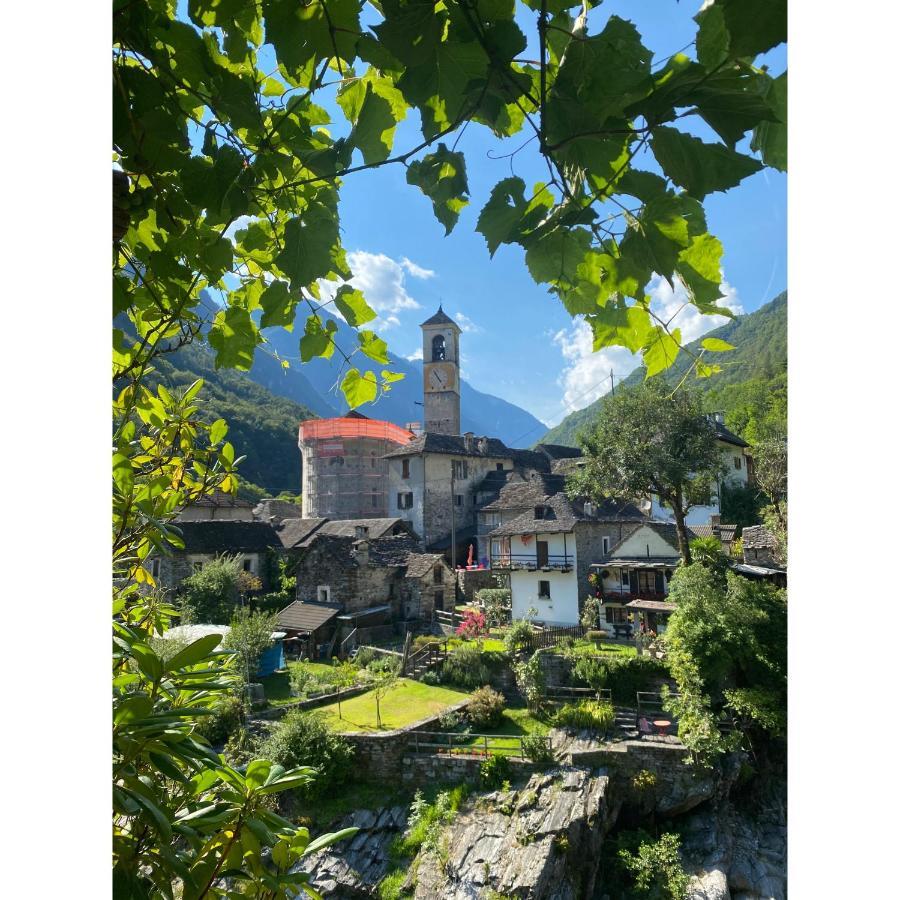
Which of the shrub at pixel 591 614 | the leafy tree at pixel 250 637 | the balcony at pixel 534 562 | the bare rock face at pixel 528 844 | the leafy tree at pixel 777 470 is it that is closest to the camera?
the leafy tree at pixel 777 470

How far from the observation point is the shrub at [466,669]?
930cm

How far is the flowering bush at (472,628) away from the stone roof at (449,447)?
7114 mm

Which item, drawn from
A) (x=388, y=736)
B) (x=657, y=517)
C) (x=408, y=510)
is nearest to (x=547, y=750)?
(x=388, y=736)

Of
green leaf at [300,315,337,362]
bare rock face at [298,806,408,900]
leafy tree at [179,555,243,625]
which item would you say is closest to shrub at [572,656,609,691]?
bare rock face at [298,806,408,900]

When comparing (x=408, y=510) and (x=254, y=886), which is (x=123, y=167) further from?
(x=408, y=510)

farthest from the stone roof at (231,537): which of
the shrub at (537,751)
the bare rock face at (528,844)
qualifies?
the bare rock face at (528,844)

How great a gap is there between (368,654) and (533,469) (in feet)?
34.8

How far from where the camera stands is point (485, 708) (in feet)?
26.7

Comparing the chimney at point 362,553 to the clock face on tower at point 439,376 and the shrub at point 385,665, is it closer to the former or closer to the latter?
the shrub at point 385,665

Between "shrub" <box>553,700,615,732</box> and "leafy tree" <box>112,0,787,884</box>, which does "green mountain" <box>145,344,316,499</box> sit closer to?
"leafy tree" <box>112,0,787,884</box>

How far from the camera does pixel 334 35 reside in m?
0.65

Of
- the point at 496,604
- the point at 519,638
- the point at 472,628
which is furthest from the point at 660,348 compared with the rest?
the point at 496,604

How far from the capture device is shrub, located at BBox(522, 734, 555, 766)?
680 cm
